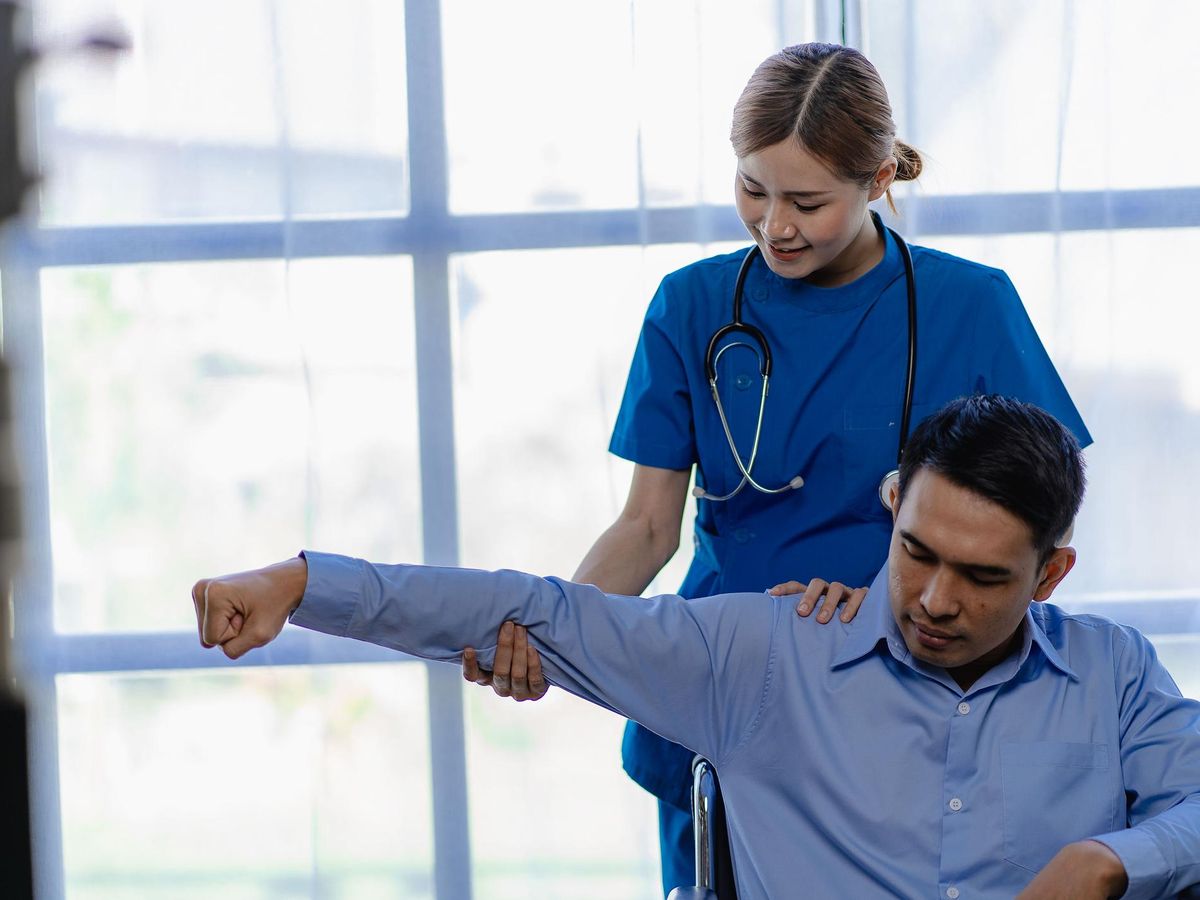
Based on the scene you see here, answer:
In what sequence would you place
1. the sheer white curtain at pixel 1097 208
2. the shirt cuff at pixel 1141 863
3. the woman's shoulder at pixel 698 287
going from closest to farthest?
1. the shirt cuff at pixel 1141 863
2. the woman's shoulder at pixel 698 287
3. the sheer white curtain at pixel 1097 208

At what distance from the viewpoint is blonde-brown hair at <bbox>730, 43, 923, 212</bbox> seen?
1426 mm

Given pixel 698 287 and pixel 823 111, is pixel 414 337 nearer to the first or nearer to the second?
pixel 698 287

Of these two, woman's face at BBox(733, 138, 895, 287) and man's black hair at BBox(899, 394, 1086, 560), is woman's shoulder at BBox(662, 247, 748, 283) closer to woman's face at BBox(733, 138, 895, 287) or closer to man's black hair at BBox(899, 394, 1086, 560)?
woman's face at BBox(733, 138, 895, 287)

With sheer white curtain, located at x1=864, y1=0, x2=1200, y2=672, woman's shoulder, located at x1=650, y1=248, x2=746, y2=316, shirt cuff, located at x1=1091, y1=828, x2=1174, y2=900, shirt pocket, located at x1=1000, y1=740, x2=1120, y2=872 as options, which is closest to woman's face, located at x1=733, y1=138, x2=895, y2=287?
woman's shoulder, located at x1=650, y1=248, x2=746, y2=316

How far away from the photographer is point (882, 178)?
1.51 meters

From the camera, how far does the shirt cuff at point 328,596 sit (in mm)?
1255

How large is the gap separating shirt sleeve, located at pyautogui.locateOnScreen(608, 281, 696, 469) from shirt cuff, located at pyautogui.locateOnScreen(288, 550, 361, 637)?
0.49 meters

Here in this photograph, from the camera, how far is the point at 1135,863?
117cm

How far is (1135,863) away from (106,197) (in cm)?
204

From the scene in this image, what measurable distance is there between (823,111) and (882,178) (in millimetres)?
133

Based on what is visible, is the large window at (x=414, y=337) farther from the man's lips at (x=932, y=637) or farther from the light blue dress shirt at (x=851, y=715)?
the man's lips at (x=932, y=637)

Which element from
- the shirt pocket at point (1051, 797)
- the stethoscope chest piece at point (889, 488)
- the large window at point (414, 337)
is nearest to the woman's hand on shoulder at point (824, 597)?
the stethoscope chest piece at point (889, 488)

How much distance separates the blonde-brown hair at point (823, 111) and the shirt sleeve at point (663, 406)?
0.26 meters

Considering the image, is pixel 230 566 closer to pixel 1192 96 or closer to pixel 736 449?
pixel 736 449
